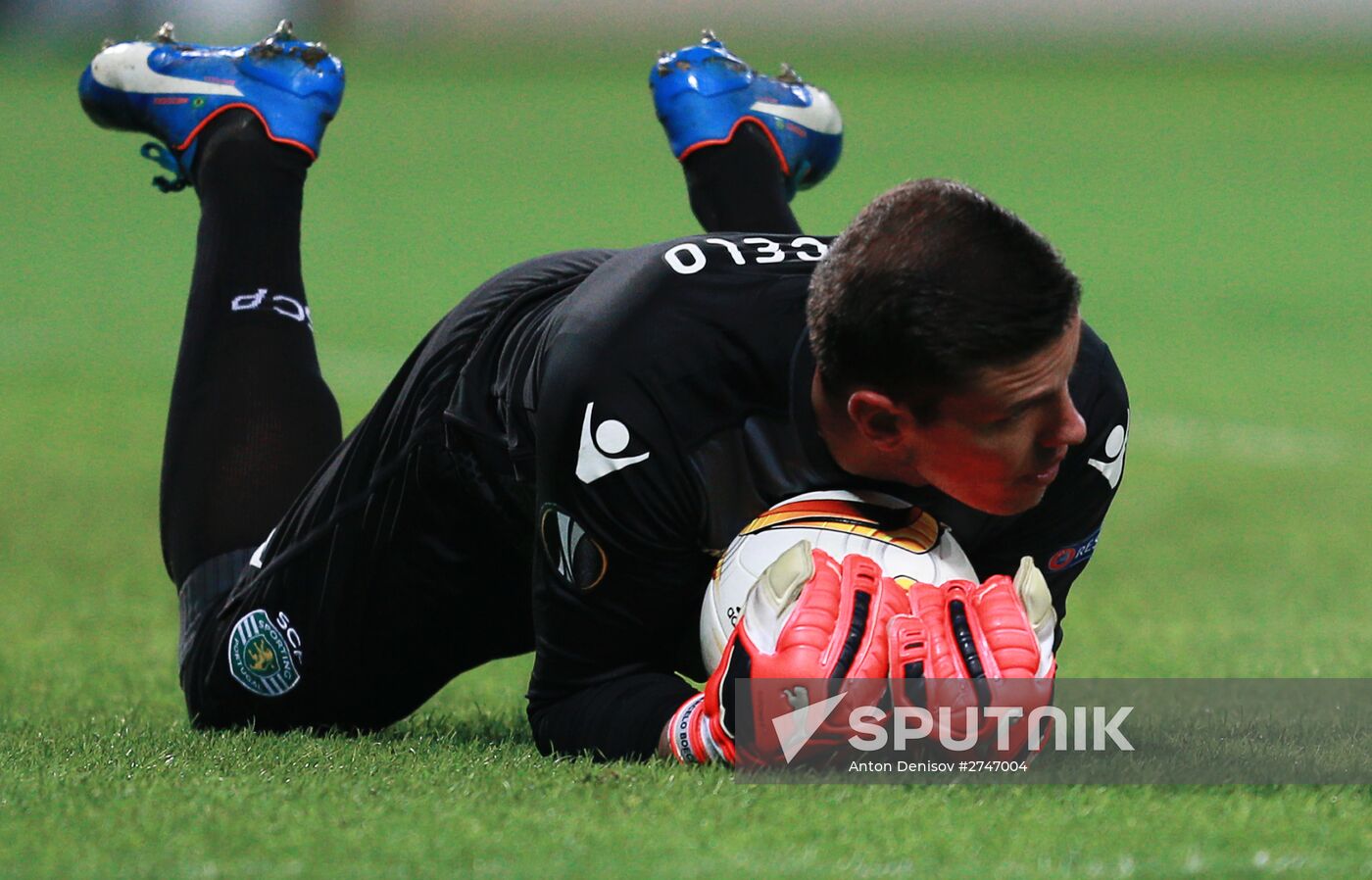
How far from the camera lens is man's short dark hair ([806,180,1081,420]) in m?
3.12

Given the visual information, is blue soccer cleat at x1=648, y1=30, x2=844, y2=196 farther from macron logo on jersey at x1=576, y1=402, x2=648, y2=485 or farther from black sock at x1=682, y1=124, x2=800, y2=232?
macron logo on jersey at x1=576, y1=402, x2=648, y2=485

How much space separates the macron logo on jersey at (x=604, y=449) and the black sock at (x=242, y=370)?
1795 millimetres

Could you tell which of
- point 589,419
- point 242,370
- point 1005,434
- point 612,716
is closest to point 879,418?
point 1005,434

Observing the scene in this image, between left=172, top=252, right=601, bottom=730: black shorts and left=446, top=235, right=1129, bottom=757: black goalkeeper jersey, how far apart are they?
0.46 metres

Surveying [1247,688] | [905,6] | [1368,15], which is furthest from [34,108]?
[1247,688]

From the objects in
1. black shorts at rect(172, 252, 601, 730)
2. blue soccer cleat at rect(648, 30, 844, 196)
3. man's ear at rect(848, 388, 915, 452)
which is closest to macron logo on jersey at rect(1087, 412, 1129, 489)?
man's ear at rect(848, 388, 915, 452)

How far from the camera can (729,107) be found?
5.25 metres

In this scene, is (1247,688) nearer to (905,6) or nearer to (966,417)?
(966,417)

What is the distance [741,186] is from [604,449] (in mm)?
1863

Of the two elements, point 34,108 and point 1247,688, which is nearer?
point 1247,688

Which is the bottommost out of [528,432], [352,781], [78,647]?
[78,647]

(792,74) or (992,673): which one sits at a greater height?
(792,74)

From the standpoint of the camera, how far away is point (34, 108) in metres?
30.8

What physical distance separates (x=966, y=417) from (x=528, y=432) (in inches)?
36.7
